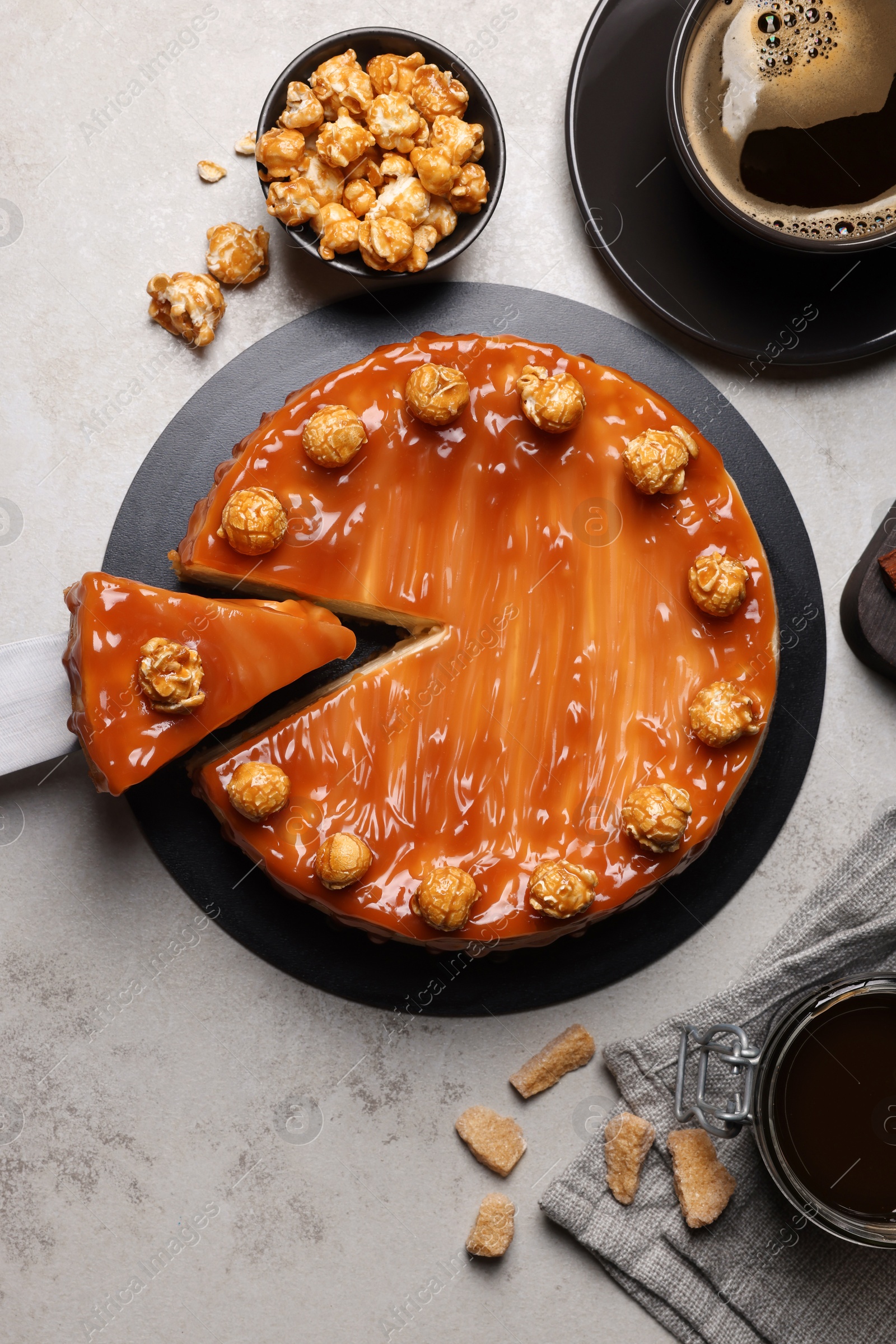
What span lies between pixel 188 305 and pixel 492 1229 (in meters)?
2.50

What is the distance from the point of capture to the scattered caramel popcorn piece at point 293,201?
7.80 ft

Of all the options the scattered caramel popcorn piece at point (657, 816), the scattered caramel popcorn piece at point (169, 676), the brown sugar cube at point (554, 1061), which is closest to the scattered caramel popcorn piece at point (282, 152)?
the scattered caramel popcorn piece at point (169, 676)

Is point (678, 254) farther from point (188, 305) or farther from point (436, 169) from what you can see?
point (188, 305)

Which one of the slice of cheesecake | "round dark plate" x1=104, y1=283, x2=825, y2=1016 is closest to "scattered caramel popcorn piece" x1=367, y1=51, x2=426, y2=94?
"round dark plate" x1=104, y1=283, x2=825, y2=1016

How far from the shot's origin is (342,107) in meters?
2.38

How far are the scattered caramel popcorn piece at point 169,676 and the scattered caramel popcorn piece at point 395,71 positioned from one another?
148 cm

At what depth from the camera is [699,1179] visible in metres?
2.43

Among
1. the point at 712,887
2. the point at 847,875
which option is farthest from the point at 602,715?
the point at 847,875

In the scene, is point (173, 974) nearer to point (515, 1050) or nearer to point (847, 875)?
point (515, 1050)

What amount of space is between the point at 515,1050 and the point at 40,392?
2.15m

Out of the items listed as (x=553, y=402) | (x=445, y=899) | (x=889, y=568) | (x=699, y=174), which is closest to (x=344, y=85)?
(x=699, y=174)

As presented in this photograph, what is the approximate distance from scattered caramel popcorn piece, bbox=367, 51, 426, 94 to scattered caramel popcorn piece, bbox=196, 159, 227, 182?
19.1 inches

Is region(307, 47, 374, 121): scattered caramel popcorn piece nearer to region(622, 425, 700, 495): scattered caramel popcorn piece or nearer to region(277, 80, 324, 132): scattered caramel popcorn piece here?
region(277, 80, 324, 132): scattered caramel popcorn piece

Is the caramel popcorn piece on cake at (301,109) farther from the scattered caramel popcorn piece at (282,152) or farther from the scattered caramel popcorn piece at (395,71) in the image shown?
the scattered caramel popcorn piece at (395,71)
